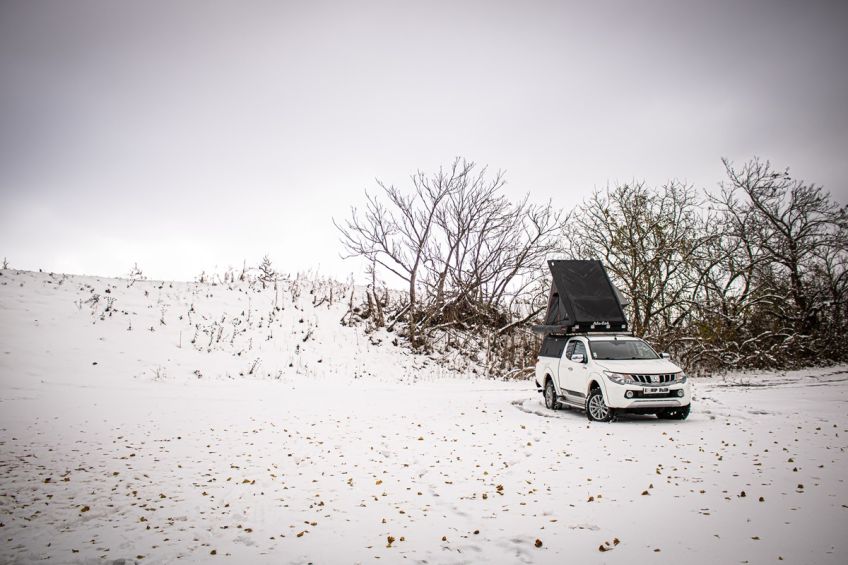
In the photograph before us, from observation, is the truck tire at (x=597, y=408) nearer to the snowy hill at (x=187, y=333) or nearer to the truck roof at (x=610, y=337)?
the truck roof at (x=610, y=337)

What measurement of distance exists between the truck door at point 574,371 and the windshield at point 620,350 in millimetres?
317

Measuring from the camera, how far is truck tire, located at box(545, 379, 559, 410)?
13.3 meters

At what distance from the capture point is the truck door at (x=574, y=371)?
11828mm

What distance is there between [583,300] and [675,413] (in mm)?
4013

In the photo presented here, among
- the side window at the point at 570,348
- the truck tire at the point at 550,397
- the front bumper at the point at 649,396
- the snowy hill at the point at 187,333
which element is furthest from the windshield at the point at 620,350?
the snowy hill at the point at 187,333

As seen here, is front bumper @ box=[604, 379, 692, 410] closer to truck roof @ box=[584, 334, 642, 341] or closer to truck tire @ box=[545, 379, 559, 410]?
truck roof @ box=[584, 334, 642, 341]

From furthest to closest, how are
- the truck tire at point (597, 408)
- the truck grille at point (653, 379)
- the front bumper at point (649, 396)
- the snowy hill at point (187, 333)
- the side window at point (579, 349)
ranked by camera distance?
1. the snowy hill at point (187, 333)
2. the side window at point (579, 349)
3. the truck tire at point (597, 408)
4. the truck grille at point (653, 379)
5. the front bumper at point (649, 396)

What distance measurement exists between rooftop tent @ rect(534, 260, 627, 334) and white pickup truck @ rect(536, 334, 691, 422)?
0.68 meters

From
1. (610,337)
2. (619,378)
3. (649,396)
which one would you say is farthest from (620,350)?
(649,396)

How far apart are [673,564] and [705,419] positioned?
813 cm

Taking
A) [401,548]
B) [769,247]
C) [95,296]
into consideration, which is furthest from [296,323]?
[769,247]

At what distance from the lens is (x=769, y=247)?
2447 cm

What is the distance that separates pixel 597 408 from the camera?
11.2 metres

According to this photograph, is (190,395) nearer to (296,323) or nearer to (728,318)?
(296,323)
